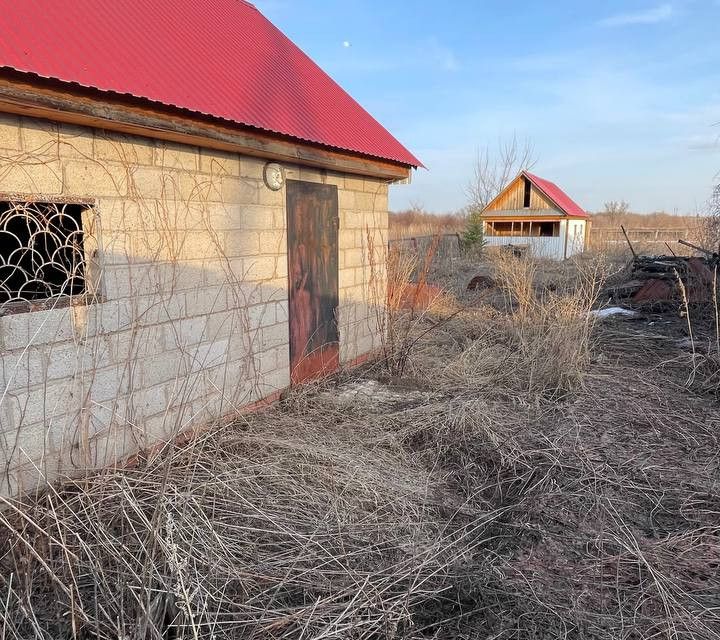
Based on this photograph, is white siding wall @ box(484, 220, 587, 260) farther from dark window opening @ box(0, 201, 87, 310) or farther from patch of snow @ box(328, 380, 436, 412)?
dark window opening @ box(0, 201, 87, 310)

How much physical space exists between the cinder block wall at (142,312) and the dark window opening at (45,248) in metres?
0.14

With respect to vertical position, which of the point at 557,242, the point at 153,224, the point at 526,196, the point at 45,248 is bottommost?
the point at 45,248

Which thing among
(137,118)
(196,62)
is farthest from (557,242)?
(137,118)

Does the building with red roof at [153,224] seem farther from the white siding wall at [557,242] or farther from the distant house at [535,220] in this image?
the distant house at [535,220]

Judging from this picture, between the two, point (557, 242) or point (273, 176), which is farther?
point (557, 242)

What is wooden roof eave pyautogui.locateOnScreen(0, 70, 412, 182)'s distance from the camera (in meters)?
2.64

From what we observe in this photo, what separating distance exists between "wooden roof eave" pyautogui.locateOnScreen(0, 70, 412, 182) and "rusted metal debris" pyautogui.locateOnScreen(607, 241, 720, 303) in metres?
6.52

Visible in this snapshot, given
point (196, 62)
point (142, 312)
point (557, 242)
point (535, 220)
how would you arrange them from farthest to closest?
point (535, 220)
point (557, 242)
point (196, 62)
point (142, 312)

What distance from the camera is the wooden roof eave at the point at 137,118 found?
2.64 metres

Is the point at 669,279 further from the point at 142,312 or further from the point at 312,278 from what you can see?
the point at 142,312

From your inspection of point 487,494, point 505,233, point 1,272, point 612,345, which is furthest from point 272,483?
point 505,233

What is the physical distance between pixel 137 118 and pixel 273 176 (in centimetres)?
173

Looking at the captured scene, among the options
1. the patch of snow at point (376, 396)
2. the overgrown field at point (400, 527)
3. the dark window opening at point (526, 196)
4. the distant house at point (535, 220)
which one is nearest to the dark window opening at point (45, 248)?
the overgrown field at point (400, 527)

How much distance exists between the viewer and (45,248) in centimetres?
312
